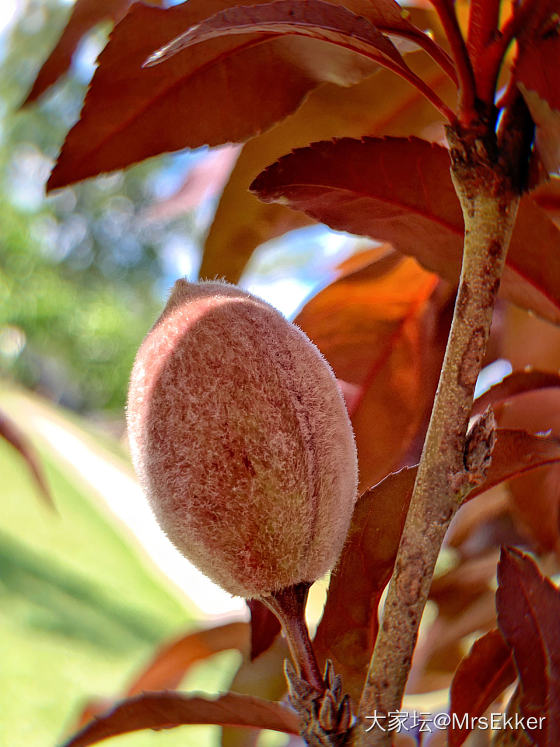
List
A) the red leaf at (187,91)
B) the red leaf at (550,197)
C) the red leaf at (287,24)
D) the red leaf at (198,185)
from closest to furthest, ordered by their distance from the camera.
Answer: the red leaf at (287,24), the red leaf at (187,91), the red leaf at (550,197), the red leaf at (198,185)

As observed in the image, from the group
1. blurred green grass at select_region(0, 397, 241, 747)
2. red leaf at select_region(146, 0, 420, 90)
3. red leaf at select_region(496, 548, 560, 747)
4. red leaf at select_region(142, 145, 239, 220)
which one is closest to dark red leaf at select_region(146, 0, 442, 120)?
red leaf at select_region(146, 0, 420, 90)

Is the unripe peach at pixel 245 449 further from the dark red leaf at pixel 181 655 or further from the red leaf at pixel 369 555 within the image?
the dark red leaf at pixel 181 655

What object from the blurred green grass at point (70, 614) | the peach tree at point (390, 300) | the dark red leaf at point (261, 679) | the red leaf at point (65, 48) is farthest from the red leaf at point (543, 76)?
the blurred green grass at point (70, 614)

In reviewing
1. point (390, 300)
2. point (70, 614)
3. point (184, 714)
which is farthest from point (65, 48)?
point (70, 614)

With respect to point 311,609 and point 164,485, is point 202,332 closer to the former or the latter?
point 164,485

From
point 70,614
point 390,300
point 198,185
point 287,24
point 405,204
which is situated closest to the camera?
point 287,24

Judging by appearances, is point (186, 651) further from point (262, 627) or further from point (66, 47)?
point (66, 47)

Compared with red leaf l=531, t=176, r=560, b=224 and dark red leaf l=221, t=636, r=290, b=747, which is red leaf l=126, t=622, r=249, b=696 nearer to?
dark red leaf l=221, t=636, r=290, b=747
